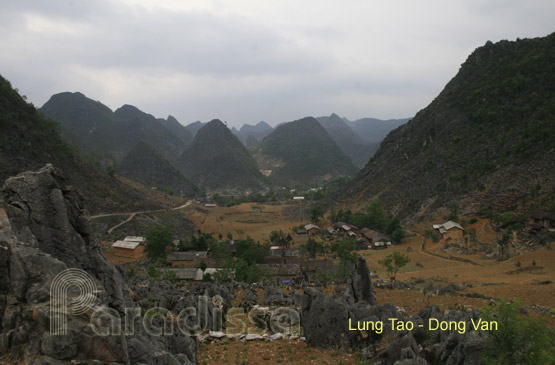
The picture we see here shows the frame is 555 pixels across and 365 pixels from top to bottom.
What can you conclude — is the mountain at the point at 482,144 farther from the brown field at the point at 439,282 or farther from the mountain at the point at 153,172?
the mountain at the point at 153,172

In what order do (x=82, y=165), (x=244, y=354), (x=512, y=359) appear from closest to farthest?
(x=512, y=359) < (x=244, y=354) < (x=82, y=165)

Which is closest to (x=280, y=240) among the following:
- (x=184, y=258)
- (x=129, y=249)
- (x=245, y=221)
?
(x=184, y=258)

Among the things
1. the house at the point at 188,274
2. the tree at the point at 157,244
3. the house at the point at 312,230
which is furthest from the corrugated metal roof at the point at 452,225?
the tree at the point at 157,244

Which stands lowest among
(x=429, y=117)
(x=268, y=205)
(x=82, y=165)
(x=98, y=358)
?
(x=268, y=205)

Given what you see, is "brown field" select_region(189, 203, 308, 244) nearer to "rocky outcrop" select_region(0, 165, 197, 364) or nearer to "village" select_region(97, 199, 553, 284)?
"village" select_region(97, 199, 553, 284)

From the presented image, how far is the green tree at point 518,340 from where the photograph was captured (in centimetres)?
655

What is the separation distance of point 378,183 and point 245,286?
49.5m

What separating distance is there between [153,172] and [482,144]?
97.0 metres

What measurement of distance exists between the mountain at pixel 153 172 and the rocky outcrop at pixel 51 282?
104 metres

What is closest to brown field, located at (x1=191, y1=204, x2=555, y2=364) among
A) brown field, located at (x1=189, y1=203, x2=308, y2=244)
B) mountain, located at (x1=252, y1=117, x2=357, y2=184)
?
brown field, located at (x1=189, y1=203, x2=308, y2=244)

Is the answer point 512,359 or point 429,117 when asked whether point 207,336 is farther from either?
point 429,117

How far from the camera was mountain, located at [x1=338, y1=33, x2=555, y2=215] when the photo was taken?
39.6 metres

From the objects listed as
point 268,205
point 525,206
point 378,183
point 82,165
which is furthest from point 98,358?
point 268,205

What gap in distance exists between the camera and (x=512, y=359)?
6770 mm
